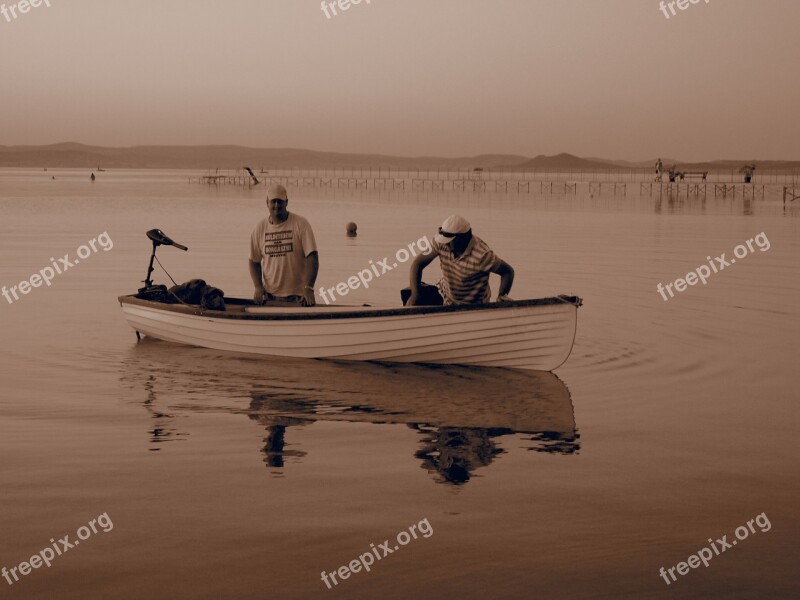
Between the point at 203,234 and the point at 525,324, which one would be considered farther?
the point at 203,234

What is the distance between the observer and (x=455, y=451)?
1013 cm

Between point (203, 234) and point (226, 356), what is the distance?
2793 cm

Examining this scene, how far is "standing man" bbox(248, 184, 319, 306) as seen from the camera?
14641 mm

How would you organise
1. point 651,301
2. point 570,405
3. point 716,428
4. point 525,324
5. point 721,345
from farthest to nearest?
point 651,301, point 721,345, point 525,324, point 570,405, point 716,428

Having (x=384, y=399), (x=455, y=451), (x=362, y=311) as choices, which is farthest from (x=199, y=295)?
(x=455, y=451)

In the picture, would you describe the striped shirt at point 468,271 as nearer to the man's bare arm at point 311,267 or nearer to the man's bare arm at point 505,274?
the man's bare arm at point 505,274

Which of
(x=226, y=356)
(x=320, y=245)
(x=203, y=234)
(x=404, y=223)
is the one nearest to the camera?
(x=226, y=356)

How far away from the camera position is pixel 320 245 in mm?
37562

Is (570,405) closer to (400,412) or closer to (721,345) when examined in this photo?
(400,412)

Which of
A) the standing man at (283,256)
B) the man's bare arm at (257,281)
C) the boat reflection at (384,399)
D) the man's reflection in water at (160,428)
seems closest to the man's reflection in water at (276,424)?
the boat reflection at (384,399)

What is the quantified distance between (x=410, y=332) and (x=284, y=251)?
2.34m

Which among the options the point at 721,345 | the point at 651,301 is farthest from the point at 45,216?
the point at 721,345

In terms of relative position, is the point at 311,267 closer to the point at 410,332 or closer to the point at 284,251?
the point at 284,251

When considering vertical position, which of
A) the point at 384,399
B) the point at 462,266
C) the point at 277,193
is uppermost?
the point at 277,193
